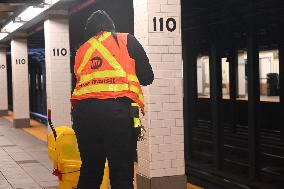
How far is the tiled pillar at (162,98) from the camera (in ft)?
19.0

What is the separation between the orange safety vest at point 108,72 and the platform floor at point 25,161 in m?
3.92

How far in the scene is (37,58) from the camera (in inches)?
861

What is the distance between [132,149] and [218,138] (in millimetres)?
5668

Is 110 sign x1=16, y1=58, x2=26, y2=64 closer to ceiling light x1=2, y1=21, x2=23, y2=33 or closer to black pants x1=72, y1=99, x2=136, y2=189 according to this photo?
ceiling light x1=2, y1=21, x2=23, y2=33

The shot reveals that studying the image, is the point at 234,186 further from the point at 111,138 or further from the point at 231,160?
the point at 111,138

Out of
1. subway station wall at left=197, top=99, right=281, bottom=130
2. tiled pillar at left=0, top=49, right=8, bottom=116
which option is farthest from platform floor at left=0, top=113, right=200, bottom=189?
tiled pillar at left=0, top=49, right=8, bottom=116

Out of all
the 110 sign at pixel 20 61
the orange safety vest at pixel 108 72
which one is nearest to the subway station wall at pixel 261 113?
the 110 sign at pixel 20 61

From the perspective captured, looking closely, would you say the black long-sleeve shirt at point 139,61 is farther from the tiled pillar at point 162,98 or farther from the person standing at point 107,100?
the tiled pillar at point 162,98

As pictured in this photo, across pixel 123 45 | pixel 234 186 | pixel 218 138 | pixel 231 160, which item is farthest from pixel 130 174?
pixel 231 160

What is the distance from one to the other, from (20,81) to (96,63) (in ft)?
46.3

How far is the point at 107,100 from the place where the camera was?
3006mm

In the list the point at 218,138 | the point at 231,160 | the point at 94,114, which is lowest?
the point at 231,160

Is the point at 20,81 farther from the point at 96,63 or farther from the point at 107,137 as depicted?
the point at 107,137

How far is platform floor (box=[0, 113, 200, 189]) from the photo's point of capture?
277 inches
